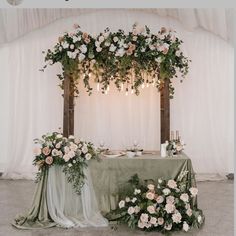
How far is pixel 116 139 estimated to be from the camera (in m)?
5.68

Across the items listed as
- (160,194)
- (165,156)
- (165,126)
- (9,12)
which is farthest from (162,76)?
(9,12)

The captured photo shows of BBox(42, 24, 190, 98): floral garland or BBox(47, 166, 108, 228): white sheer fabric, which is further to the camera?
BBox(42, 24, 190, 98): floral garland

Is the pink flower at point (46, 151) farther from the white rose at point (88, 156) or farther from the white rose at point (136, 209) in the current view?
the white rose at point (136, 209)

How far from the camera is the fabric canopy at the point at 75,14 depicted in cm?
558

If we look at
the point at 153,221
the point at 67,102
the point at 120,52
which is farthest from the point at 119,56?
the point at 153,221

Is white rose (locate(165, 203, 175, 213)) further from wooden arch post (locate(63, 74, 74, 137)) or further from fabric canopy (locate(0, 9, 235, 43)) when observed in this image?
fabric canopy (locate(0, 9, 235, 43))

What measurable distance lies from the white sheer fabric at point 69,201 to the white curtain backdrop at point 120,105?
2173 millimetres

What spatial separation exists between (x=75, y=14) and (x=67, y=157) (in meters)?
3.14

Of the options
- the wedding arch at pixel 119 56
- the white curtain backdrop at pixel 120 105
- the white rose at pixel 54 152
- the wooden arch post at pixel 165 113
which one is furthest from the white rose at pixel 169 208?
the white curtain backdrop at pixel 120 105

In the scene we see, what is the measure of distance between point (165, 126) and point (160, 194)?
160 centimetres

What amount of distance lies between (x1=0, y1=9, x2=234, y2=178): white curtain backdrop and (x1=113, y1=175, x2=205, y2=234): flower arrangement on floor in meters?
2.26

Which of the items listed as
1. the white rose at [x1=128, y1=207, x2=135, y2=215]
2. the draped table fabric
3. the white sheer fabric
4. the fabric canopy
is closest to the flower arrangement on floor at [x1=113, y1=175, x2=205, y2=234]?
the white rose at [x1=128, y1=207, x2=135, y2=215]

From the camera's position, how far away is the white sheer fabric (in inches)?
137

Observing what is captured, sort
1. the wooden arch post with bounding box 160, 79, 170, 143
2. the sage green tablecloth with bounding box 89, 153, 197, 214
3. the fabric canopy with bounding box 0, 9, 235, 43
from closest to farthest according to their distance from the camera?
the sage green tablecloth with bounding box 89, 153, 197, 214 → the wooden arch post with bounding box 160, 79, 170, 143 → the fabric canopy with bounding box 0, 9, 235, 43
